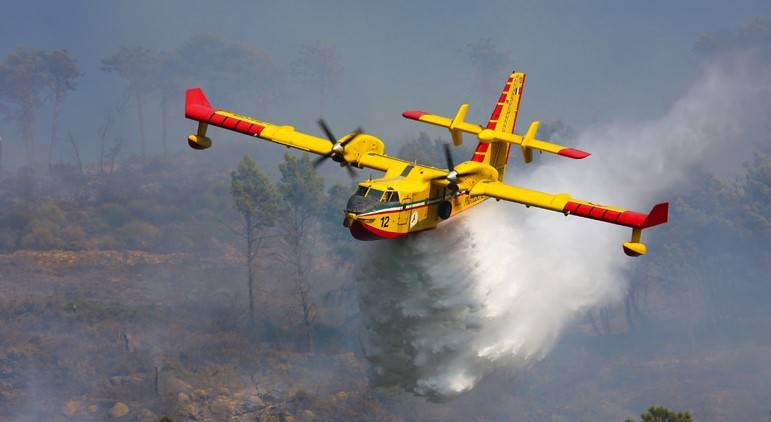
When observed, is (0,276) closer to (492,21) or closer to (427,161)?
(427,161)

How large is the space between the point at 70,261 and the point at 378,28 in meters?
106

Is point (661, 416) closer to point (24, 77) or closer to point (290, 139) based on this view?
point (290, 139)

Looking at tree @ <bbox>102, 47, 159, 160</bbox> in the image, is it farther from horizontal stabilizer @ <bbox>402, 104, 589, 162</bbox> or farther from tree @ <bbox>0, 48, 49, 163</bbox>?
horizontal stabilizer @ <bbox>402, 104, 589, 162</bbox>

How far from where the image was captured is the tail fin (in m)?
41.5

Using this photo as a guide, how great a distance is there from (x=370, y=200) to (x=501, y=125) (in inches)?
430

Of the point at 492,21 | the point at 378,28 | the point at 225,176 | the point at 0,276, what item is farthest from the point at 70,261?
the point at 492,21

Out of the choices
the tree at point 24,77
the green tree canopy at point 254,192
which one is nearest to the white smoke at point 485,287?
the green tree canopy at point 254,192

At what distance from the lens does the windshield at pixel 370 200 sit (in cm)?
3347

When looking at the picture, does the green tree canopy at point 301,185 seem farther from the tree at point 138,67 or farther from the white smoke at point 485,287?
the tree at point 138,67

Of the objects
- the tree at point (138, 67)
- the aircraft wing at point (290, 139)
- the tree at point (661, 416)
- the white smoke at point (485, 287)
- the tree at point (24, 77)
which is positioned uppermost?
the tree at point (138, 67)

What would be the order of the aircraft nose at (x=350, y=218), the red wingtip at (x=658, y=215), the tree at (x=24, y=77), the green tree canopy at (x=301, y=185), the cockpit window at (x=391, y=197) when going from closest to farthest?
the red wingtip at (x=658, y=215)
the aircraft nose at (x=350, y=218)
the cockpit window at (x=391, y=197)
the green tree canopy at (x=301, y=185)
the tree at (x=24, y=77)

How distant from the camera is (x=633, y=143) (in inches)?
2835

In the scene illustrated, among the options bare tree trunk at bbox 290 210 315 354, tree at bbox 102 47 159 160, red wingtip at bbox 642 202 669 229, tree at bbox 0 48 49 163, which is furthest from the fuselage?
tree at bbox 102 47 159 160

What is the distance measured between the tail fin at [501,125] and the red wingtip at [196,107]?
1220cm
